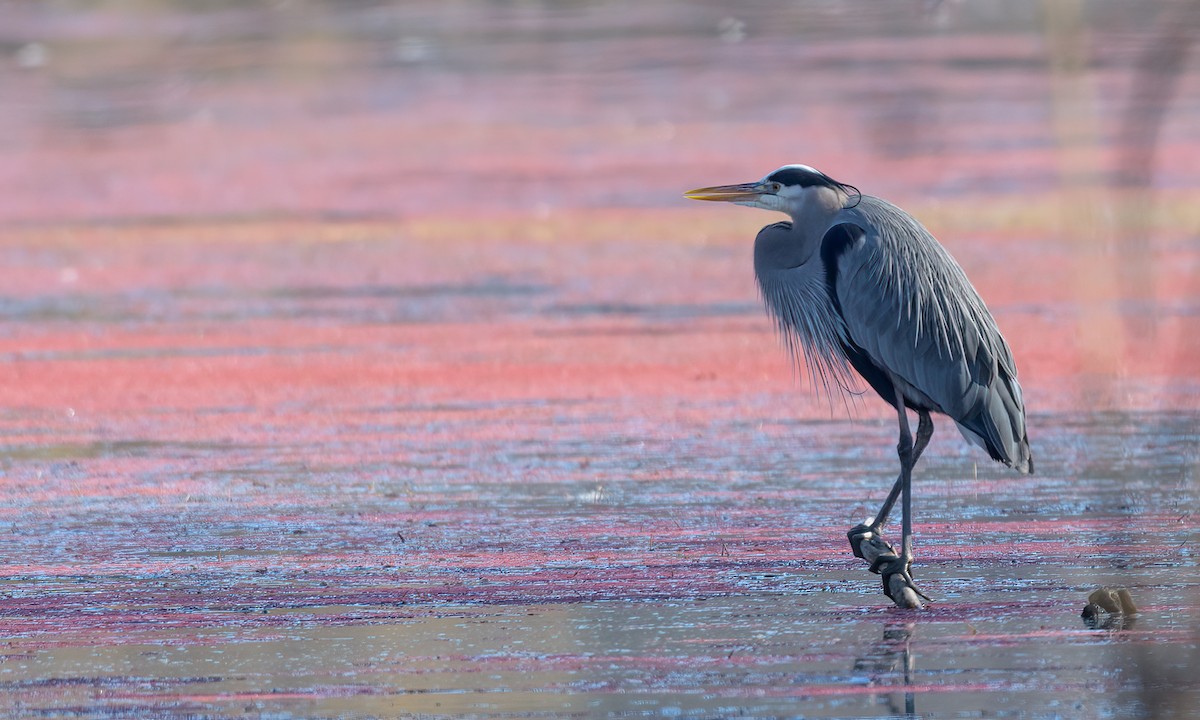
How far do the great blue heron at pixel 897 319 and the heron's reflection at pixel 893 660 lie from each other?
41 centimetres

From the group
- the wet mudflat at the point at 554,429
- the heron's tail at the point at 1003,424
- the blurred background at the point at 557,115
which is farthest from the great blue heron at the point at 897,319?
the blurred background at the point at 557,115

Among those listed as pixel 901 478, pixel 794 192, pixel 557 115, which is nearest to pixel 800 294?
pixel 794 192

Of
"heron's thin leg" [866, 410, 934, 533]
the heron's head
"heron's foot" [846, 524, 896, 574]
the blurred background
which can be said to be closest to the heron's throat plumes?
the heron's head

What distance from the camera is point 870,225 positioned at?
752 centimetres

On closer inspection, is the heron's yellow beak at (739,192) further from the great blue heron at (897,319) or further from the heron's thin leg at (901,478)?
the heron's thin leg at (901,478)

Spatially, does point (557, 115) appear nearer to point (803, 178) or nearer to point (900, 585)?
point (803, 178)

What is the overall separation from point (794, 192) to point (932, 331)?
2.93ft

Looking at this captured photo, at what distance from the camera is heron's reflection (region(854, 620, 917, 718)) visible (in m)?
5.68

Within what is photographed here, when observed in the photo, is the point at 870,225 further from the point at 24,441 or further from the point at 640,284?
the point at 640,284

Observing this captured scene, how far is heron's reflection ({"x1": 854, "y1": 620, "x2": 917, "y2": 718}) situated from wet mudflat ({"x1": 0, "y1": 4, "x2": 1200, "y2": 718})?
0.06 feet

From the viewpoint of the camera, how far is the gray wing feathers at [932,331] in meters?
7.32

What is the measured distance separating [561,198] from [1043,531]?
16.8 m

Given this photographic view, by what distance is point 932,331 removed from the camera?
7.38 m

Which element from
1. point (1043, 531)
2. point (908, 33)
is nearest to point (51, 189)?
point (908, 33)
